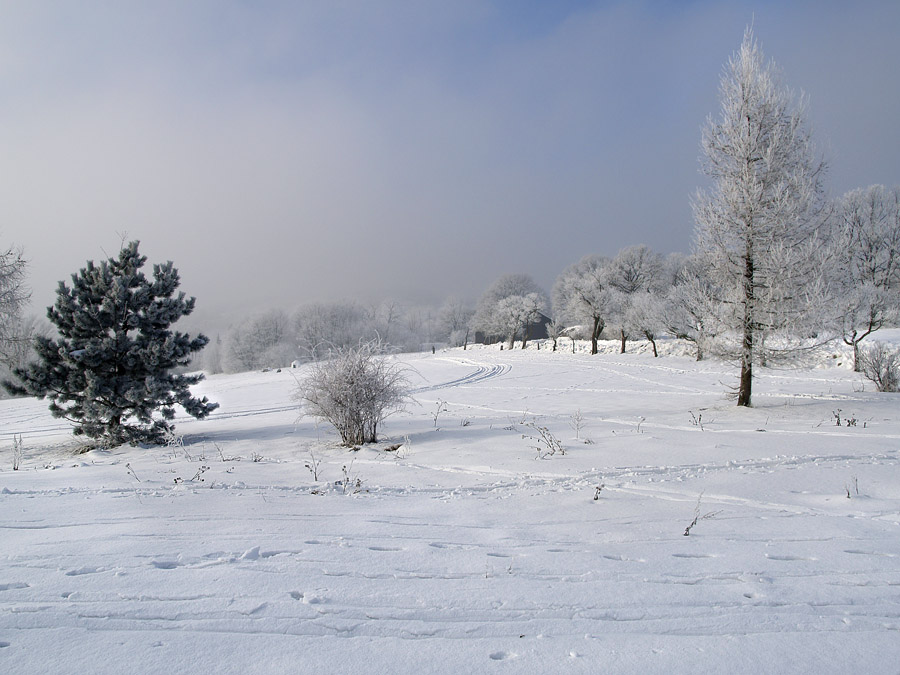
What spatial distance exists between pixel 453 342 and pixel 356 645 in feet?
277

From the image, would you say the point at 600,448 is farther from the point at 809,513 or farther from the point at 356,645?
the point at 356,645

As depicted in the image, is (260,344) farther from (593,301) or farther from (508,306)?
(593,301)

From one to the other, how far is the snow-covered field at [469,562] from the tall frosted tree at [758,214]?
4.48 metres

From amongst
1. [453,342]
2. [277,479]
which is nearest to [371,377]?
[277,479]

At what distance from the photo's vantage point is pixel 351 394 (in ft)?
30.2

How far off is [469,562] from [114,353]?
11540 mm

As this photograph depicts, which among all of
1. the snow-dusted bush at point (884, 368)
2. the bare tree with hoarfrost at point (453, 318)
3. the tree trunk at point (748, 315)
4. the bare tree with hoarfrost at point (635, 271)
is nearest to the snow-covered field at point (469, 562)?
→ the tree trunk at point (748, 315)

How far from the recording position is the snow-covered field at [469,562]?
2428 mm

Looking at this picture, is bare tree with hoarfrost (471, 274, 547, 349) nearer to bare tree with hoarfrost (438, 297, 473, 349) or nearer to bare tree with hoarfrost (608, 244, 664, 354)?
bare tree with hoarfrost (608, 244, 664, 354)

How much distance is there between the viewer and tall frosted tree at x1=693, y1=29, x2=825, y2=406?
37.9 feet

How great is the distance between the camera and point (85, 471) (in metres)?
7.19

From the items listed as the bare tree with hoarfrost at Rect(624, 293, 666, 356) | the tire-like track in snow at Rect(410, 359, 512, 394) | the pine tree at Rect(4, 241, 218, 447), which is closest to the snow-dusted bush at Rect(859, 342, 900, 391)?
A: the tire-like track in snow at Rect(410, 359, 512, 394)

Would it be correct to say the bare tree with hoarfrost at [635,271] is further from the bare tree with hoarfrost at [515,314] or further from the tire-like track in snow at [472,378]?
the tire-like track in snow at [472,378]

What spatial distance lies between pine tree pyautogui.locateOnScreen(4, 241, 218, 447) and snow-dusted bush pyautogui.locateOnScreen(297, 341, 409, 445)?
4620mm
